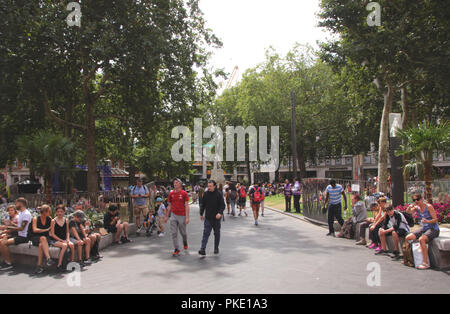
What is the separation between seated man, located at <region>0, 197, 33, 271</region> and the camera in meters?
7.89

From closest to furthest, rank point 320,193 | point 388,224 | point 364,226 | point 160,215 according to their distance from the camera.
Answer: point 388,224 → point 364,226 → point 160,215 → point 320,193

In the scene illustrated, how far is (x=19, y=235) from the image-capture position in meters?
8.19

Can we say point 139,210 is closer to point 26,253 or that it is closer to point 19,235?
point 19,235

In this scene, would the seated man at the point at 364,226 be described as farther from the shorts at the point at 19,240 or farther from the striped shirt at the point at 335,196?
the shorts at the point at 19,240

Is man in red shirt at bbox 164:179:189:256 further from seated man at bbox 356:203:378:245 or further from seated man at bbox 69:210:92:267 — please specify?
seated man at bbox 356:203:378:245

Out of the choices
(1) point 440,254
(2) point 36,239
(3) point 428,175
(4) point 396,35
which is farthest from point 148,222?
(4) point 396,35

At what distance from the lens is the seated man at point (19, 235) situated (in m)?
7.89

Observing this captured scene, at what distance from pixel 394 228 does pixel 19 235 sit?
8.17m

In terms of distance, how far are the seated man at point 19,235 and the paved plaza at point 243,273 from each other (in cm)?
52

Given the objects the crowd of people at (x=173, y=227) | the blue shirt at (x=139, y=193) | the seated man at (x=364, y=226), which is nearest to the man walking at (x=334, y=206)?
the crowd of people at (x=173, y=227)

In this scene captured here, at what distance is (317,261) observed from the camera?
7820mm

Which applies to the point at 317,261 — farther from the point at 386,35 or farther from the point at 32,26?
the point at 32,26

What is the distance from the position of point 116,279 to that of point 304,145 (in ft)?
123

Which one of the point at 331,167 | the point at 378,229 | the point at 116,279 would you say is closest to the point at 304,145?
the point at 331,167
